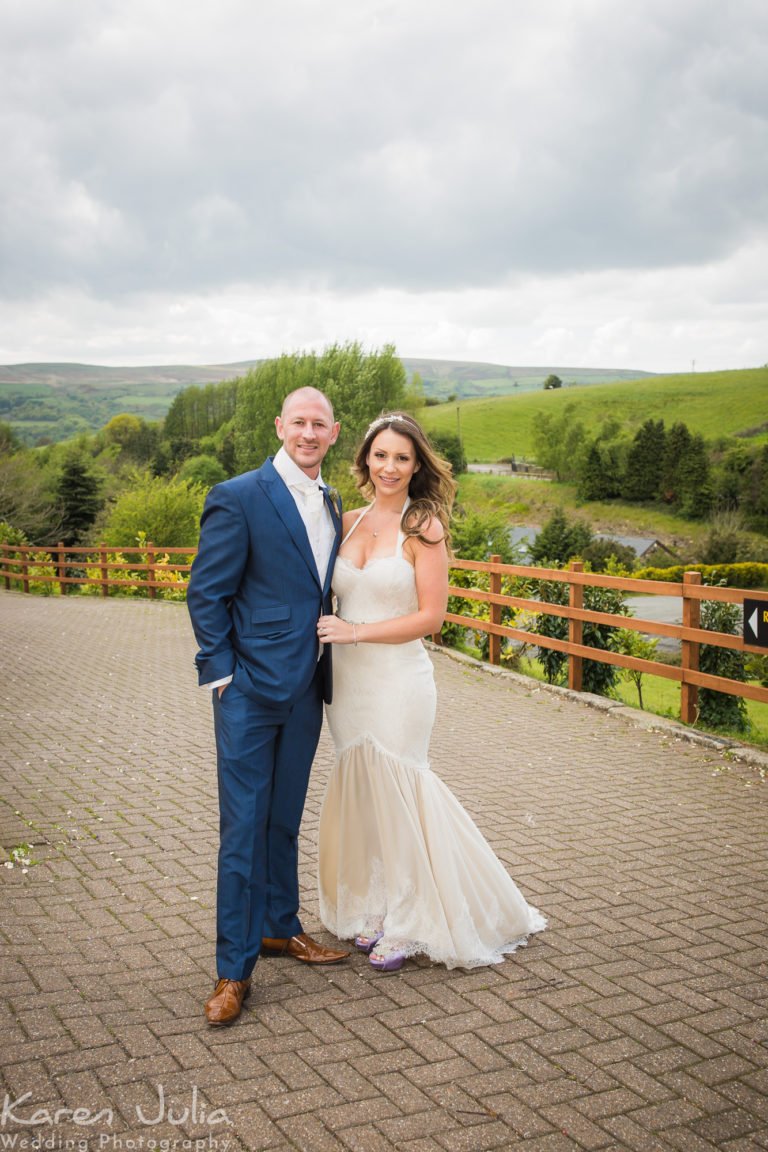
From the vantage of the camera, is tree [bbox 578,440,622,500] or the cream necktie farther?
tree [bbox 578,440,622,500]

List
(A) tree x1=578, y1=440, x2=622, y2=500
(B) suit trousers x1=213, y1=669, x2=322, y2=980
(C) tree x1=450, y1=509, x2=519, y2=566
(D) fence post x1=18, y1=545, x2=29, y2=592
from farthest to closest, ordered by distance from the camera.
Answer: (A) tree x1=578, y1=440, x2=622, y2=500 → (D) fence post x1=18, y1=545, x2=29, y2=592 → (C) tree x1=450, y1=509, x2=519, y2=566 → (B) suit trousers x1=213, y1=669, x2=322, y2=980

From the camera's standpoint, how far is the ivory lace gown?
4055 millimetres

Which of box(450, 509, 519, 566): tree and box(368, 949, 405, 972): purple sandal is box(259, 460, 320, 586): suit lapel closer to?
box(368, 949, 405, 972): purple sandal

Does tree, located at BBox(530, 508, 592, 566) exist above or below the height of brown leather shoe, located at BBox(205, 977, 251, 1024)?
below

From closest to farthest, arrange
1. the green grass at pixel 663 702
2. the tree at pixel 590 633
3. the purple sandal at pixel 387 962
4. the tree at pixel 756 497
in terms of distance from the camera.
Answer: the purple sandal at pixel 387 962 < the green grass at pixel 663 702 < the tree at pixel 590 633 < the tree at pixel 756 497

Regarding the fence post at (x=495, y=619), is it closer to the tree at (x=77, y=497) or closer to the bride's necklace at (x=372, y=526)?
the bride's necklace at (x=372, y=526)

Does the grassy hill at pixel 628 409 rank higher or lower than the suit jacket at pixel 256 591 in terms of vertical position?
higher

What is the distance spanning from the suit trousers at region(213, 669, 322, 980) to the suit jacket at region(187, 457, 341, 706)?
12cm

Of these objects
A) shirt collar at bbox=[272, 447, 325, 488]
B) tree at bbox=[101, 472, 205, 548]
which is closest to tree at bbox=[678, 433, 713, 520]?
tree at bbox=[101, 472, 205, 548]

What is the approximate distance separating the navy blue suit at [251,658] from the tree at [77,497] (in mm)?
48042

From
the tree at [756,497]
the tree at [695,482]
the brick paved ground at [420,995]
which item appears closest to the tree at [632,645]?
the brick paved ground at [420,995]

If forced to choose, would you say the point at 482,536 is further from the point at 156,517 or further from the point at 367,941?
the point at 156,517

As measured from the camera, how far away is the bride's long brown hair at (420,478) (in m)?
4.11

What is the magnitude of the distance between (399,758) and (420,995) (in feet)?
2.94
